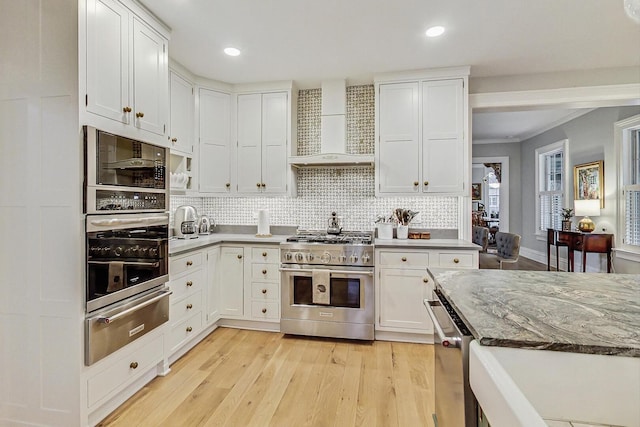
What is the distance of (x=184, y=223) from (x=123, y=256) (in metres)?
1.40

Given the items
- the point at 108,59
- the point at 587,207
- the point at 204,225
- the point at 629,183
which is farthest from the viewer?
the point at 587,207

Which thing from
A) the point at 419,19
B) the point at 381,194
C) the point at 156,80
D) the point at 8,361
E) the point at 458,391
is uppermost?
the point at 419,19

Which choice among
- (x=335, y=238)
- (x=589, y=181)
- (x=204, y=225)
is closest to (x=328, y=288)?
(x=335, y=238)

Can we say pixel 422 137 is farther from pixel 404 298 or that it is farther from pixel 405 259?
pixel 404 298

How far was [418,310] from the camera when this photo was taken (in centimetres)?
299

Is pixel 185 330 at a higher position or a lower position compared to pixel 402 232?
lower

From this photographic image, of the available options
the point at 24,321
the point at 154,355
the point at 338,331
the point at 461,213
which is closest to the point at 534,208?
the point at 461,213

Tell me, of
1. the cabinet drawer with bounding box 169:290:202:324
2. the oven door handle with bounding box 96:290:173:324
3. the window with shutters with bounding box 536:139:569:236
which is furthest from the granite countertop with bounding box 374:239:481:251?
the window with shutters with bounding box 536:139:569:236

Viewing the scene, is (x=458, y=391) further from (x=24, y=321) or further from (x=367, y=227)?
(x=367, y=227)

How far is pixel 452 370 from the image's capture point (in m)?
1.21

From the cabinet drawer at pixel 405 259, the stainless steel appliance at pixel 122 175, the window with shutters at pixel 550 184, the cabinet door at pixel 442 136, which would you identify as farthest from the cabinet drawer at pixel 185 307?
the window with shutters at pixel 550 184

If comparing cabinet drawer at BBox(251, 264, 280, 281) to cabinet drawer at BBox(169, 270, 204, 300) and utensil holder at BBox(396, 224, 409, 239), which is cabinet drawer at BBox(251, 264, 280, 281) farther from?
utensil holder at BBox(396, 224, 409, 239)

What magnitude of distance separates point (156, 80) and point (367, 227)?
251cm

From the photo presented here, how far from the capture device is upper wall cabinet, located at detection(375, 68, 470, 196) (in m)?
3.17
